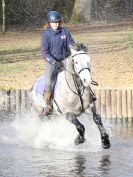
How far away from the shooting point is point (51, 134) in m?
15.6

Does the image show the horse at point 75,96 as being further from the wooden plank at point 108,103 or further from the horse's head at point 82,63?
the wooden plank at point 108,103

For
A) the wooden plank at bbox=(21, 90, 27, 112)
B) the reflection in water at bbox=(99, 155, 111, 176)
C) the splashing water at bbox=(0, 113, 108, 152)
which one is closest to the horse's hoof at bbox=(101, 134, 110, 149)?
the splashing water at bbox=(0, 113, 108, 152)

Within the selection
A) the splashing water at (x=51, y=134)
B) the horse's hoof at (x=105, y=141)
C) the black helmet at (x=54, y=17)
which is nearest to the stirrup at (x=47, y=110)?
the splashing water at (x=51, y=134)

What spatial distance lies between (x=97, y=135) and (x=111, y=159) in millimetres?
2173

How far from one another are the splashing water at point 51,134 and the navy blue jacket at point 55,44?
1.51 metres

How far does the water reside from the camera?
→ 467 inches

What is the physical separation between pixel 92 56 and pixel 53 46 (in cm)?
1481

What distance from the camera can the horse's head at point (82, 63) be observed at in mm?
13148

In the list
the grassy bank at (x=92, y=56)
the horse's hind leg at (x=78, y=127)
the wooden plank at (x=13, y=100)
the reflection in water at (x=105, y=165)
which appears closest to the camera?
the reflection in water at (x=105, y=165)

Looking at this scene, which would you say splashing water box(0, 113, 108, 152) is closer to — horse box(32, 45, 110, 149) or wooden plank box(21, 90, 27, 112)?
horse box(32, 45, 110, 149)

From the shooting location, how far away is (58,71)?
14953mm

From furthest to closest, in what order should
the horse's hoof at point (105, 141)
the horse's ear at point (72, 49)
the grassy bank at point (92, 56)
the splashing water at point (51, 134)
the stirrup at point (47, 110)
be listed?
1. the grassy bank at point (92, 56)
2. the stirrup at point (47, 110)
3. the splashing water at point (51, 134)
4. the horse's hoof at point (105, 141)
5. the horse's ear at point (72, 49)

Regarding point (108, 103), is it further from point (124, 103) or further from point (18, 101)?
point (18, 101)

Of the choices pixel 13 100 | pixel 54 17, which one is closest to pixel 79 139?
pixel 54 17
